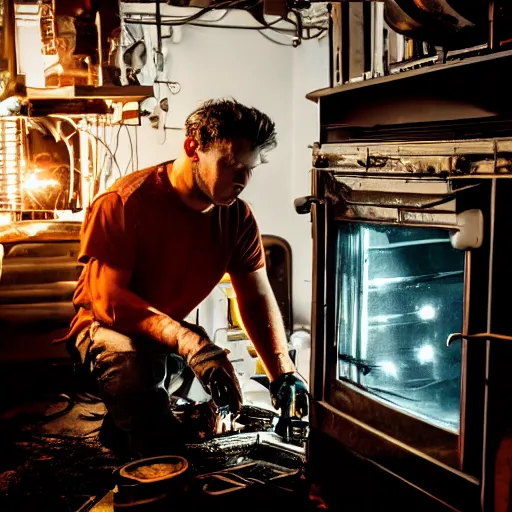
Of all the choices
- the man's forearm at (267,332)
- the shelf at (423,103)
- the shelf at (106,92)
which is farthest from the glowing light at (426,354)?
the shelf at (106,92)

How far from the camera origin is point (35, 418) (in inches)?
230

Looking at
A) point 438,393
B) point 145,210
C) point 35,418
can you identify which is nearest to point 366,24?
point 145,210

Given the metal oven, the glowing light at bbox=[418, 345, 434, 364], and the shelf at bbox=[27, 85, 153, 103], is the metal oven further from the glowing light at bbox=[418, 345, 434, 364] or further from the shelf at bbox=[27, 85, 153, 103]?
the shelf at bbox=[27, 85, 153, 103]

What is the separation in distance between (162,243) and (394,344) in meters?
1.72

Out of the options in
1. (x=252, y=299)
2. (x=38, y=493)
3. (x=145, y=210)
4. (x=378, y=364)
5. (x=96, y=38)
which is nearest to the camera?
(x=378, y=364)

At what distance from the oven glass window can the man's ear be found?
1166 millimetres

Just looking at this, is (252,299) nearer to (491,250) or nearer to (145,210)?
(145,210)

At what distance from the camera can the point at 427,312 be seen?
383 centimetres

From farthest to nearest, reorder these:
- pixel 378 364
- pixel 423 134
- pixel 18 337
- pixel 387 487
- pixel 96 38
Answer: pixel 18 337 < pixel 96 38 < pixel 378 364 < pixel 387 487 < pixel 423 134

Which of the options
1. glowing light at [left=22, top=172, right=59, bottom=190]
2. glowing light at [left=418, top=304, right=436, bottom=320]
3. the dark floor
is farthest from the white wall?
glowing light at [left=418, top=304, right=436, bottom=320]

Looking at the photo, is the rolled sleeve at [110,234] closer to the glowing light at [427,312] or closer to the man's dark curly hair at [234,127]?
the man's dark curly hair at [234,127]

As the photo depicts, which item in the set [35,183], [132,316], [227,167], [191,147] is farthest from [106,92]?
[35,183]

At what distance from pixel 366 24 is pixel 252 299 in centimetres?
202

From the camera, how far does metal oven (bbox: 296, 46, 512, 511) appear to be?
307 cm
